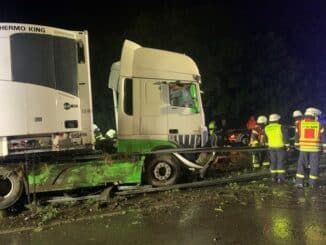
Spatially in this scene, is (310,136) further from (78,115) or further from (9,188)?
(9,188)

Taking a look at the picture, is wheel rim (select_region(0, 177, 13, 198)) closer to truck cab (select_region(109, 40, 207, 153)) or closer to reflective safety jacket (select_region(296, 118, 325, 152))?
truck cab (select_region(109, 40, 207, 153))

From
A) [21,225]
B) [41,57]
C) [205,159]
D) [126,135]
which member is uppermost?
[41,57]

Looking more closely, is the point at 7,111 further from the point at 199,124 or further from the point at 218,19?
the point at 218,19

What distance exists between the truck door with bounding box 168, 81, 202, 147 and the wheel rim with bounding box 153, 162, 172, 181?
1.94 feet

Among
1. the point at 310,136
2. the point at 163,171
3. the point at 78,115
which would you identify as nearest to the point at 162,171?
the point at 163,171

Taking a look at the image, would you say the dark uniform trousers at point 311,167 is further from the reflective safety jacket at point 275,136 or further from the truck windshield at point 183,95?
the truck windshield at point 183,95

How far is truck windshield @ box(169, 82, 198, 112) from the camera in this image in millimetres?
9999

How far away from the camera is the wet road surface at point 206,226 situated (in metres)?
6.44

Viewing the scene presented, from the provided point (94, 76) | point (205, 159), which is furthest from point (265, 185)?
point (94, 76)

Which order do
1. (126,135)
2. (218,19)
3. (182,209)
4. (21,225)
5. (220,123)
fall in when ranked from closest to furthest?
(21,225), (182,209), (126,135), (220,123), (218,19)

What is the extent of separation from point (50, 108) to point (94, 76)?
42.9 ft

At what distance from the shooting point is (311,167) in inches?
378

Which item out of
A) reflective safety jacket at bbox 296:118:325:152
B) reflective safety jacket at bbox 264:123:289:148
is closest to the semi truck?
reflective safety jacket at bbox 264:123:289:148

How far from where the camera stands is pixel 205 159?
33.9ft
